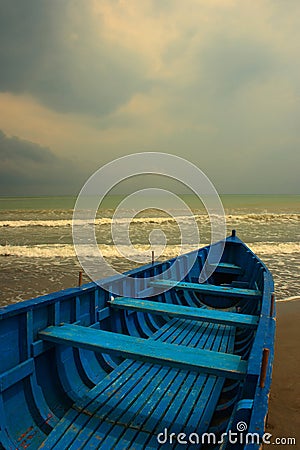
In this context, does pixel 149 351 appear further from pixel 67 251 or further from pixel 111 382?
pixel 67 251

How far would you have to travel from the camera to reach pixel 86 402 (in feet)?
11.7

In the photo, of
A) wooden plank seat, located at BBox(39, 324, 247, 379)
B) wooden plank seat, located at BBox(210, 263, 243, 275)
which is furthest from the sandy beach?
wooden plank seat, located at BBox(210, 263, 243, 275)

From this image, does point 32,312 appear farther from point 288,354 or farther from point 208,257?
point 208,257

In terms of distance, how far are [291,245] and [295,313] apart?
14642 mm

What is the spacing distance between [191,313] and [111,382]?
58.4 inches

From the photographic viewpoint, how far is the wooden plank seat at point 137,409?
3.04 metres

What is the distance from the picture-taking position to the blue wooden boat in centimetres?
298

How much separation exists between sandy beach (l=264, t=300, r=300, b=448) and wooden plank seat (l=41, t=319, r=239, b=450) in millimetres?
1019

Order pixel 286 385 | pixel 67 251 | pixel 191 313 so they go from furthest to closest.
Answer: pixel 67 251, pixel 286 385, pixel 191 313

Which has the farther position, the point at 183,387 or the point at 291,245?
the point at 291,245

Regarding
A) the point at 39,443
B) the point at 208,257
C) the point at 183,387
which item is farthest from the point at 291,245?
the point at 39,443

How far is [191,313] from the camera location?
15.5 ft

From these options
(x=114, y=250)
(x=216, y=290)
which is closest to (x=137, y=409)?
(x=216, y=290)

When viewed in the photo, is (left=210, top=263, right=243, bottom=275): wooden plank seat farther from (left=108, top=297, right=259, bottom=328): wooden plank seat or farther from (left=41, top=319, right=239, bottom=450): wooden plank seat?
(left=41, top=319, right=239, bottom=450): wooden plank seat
